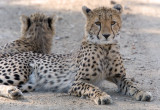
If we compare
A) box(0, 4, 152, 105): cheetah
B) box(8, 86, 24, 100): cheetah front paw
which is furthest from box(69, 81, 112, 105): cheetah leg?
box(8, 86, 24, 100): cheetah front paw

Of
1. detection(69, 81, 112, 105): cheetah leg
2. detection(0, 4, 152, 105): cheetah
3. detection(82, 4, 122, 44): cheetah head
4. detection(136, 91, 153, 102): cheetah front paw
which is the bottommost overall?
detection(136, 91, 153, 102): cheetah front paw

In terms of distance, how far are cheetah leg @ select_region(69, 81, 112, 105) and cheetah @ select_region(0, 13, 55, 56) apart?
1591mm

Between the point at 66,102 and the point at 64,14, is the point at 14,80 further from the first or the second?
the point at 64,14

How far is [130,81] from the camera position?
18.7 ft

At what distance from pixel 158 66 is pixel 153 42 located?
1.26 m

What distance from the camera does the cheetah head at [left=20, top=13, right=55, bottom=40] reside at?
7.14 meters

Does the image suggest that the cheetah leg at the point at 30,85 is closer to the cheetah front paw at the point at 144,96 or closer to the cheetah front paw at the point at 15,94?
the cheetah front paw at the point at 15,94

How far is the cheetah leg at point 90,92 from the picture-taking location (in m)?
5.02

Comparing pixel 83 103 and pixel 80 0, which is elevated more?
pixel 80 0

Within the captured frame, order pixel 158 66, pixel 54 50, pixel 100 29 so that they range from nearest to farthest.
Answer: pixel 100 29, pixel 158 66, pixel 54 50

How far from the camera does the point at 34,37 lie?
709 cm

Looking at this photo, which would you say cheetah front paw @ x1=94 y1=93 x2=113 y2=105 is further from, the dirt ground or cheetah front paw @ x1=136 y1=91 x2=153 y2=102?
cheetah front paw @ x1=136 y1=91 x2=153 y2=102

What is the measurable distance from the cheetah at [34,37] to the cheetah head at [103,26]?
149cm

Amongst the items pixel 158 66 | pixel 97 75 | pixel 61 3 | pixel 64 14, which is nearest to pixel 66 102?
pixel 97 75
